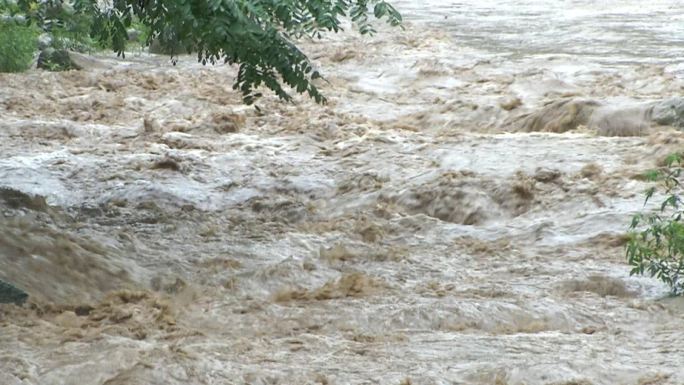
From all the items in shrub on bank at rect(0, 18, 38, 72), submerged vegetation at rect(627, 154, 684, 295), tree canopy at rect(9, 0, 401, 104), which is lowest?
shrub on bank at rect(0, 18, 38, 72)

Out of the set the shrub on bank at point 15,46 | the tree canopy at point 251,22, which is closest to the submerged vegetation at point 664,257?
the tree canopy at point 251,22

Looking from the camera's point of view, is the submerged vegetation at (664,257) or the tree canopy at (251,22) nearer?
the tree canopy at (251,22)

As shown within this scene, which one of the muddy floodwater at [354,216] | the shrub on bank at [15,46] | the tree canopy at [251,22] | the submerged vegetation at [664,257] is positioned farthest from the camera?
the shrub on bank at [15,46]

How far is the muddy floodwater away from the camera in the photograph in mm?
5359

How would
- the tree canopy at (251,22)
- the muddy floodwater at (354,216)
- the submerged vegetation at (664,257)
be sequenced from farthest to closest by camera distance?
1. the submerged vegetation at (664,257)
2. the tree canopy at (251,22)
3. the muddy floodwater at (354,216)

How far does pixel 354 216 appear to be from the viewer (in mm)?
9047

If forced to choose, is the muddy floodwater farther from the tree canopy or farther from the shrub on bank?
the tree canopy

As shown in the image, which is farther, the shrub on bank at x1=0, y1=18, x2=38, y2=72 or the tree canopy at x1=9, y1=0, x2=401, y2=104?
the shrub on bank at x1=0, y1=18, x2=38, y2=72

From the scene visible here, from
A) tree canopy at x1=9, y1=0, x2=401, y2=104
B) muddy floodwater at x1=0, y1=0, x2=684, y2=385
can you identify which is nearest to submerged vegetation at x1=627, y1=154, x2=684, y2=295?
muddy floodwater at x1=0, y1=0, x2=684, y2=385

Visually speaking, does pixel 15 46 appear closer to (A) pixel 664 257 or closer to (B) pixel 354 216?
(B) pixel 354 216

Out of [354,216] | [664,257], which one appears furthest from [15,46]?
[664,257]

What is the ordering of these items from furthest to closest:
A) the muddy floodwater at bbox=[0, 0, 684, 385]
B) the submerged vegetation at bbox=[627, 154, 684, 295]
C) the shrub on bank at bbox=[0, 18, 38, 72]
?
the shrub on bank at bbox=[0, 18, 38, 72] < the submerged vegetation at bbox=[627, 154, 684, 295] < the muddy floodwater at bbox=[0, 0, 684, 385]

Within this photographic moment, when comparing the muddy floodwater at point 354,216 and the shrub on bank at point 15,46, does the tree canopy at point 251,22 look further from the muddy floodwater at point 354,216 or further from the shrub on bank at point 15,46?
the shrub on bank at point 15,46

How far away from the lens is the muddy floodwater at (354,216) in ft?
17.6
